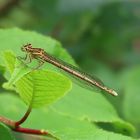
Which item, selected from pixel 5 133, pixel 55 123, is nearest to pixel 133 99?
pixel 55 123

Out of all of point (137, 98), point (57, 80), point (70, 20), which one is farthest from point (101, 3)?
point (57, 80)

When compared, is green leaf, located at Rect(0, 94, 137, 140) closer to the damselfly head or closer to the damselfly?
the damselfly

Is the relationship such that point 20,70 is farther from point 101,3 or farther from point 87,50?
point 87,50

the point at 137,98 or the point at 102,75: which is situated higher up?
the point at 102,75

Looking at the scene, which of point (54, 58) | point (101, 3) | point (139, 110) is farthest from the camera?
point (101, 3)

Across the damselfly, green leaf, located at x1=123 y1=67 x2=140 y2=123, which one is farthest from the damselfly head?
green leaf, located at x1=123 y1=67 x2=140 y2=123

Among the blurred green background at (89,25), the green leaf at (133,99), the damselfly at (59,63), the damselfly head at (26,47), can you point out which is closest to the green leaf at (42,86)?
the damselfly at (59,63)
